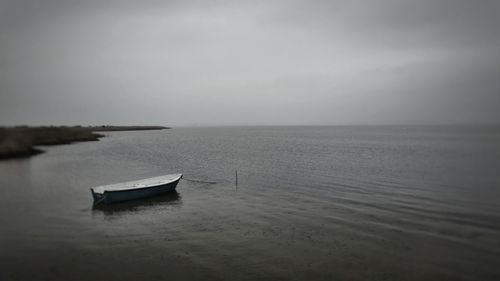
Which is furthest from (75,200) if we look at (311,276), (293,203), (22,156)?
(22,156)

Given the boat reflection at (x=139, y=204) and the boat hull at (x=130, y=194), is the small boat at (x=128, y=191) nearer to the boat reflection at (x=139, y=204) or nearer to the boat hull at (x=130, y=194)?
the boat hull at (x=130, y=194)

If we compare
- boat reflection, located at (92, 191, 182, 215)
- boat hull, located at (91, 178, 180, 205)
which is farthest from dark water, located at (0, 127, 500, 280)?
boat hull, located at (91, 178, 180, 205)

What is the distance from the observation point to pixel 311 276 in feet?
33.3

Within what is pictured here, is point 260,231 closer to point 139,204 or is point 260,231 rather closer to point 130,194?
point 139,204

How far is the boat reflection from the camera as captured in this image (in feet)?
60.6

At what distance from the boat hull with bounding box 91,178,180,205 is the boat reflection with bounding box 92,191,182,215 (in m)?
0.25

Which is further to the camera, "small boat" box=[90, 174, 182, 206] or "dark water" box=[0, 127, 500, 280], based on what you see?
"small boat" box=[90, 174, 182, 206]

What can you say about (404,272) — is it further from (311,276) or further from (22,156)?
(22,156)

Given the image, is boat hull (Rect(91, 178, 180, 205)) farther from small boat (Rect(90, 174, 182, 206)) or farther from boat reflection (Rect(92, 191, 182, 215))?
boat reflection (Rect(92, 191, 182, 215))

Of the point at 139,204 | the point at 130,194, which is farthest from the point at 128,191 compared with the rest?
the point at 139,204

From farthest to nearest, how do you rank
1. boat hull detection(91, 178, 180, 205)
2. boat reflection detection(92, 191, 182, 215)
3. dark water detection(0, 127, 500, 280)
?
boat hull detection(91, 178, 180, 205) → boat reflection detection(92, 191, 182, 215) → dark water detection(0, 127, 500, 280)

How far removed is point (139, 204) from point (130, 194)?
97 centimetres

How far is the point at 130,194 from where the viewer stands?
20.4m

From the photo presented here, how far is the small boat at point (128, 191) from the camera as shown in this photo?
19.3 meters
